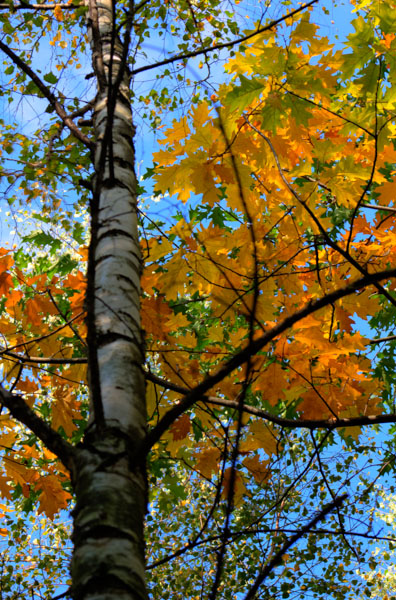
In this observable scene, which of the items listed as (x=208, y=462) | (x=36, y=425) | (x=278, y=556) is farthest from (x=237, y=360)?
(x=208, y=462)

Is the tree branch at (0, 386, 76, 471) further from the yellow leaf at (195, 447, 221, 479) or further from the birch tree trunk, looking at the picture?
the yellow leaf at (195, 447, 221, 479)

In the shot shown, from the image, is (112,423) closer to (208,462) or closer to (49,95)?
(208,462)

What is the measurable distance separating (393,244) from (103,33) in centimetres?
197

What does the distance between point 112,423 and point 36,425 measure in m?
0.17

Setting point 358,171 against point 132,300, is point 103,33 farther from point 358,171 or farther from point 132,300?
point 132,300

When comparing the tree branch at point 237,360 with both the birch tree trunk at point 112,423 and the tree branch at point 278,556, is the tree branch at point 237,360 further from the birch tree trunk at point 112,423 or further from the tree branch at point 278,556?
the tree branch at point 278,556

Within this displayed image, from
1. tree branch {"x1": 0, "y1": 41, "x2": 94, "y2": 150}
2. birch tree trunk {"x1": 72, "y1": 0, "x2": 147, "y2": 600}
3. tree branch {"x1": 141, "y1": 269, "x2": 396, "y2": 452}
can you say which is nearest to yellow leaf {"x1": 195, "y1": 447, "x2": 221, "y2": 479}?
birch tree trunk {"x1": 72, "y1": 0, "x2": 147, "y2": 600}

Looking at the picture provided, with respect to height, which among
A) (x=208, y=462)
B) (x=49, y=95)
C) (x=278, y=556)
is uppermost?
(x=49, y=95)

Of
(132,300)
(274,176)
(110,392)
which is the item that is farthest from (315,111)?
(110,392)

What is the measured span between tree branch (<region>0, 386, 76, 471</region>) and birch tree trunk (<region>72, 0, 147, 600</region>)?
40mm

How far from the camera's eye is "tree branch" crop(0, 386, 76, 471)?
1.05 meters

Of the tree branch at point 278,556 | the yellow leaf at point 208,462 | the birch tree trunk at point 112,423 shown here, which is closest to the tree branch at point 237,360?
the birch tree trunk at point 112,423

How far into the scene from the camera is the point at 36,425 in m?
1.07

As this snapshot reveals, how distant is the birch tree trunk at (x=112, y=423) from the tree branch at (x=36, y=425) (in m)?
0.04
